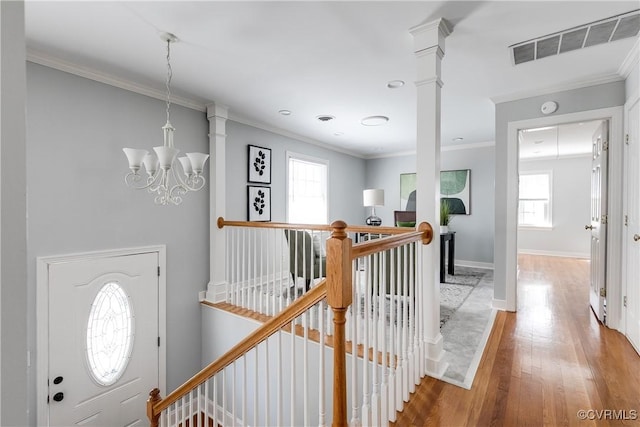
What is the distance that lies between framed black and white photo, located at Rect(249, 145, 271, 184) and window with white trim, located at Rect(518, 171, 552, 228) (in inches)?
242

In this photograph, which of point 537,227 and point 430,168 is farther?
point 537,227

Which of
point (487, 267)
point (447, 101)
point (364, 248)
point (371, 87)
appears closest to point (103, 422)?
point (364, 248)

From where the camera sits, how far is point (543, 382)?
6.45ft

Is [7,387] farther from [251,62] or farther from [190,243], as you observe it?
[190,243]

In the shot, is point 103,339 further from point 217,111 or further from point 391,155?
point 391,155

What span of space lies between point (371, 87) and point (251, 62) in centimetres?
126

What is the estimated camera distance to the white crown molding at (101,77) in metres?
2.47

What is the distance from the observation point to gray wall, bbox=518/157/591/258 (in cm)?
669

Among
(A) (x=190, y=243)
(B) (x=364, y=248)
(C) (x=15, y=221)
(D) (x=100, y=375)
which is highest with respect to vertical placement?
(C) (x=15, y=221)

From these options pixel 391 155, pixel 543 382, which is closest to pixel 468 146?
pixel 391 155

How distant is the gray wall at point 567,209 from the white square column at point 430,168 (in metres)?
6.79

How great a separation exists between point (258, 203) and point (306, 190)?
4.35ft

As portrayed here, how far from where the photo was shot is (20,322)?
473mm

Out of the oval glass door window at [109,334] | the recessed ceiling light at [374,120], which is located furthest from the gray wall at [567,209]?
the oval glass door window at [109,334]
